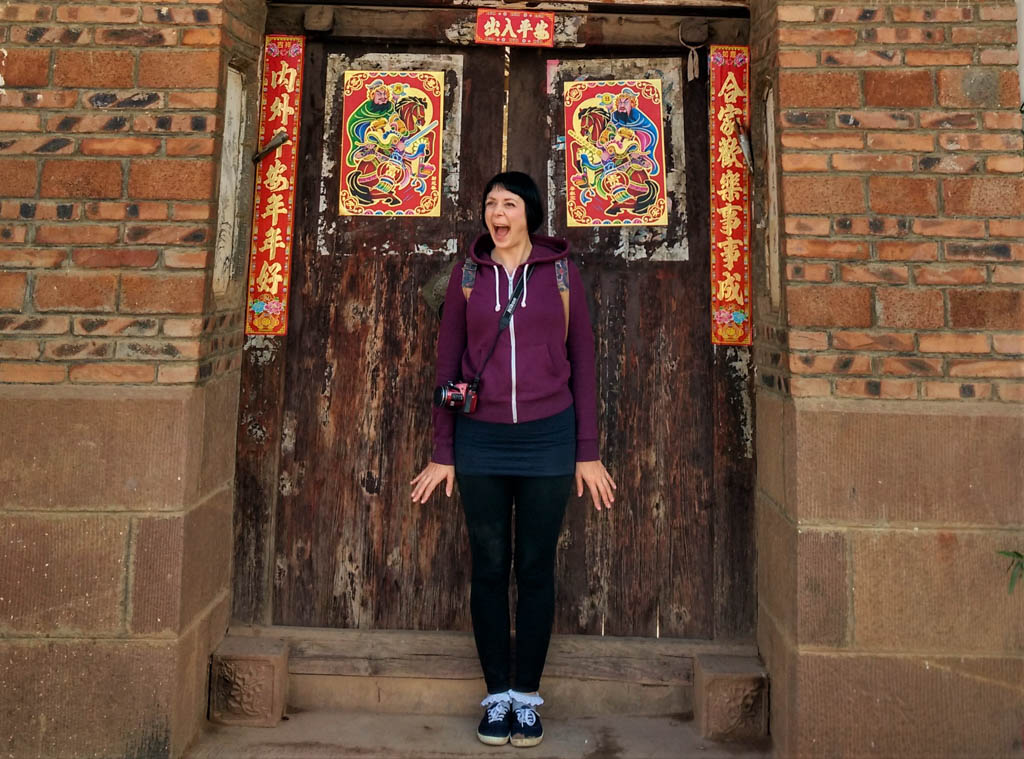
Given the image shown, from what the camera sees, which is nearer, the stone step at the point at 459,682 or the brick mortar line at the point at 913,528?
the brick mortar line at the point at 913,528

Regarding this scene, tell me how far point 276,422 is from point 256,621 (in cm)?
82

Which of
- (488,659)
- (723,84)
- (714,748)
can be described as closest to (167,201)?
(488,659)

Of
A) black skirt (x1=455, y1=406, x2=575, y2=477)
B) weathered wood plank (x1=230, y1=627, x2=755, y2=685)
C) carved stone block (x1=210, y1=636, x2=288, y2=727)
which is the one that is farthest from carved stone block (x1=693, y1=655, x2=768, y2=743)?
carved stone block (x1=210, y1=636, x2=288, y2=727)

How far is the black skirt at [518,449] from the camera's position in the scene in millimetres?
2457

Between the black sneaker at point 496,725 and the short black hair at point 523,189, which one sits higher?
the short black hair at point 523,189

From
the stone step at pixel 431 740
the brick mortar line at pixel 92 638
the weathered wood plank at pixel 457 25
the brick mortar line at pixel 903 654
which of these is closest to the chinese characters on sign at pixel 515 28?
the weathered wood plank at pixel 457 25

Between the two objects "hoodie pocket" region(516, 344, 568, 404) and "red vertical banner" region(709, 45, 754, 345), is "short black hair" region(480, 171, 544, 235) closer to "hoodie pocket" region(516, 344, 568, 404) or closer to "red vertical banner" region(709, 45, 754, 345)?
"hoodie pocket" region(516, 344, 568, 404)

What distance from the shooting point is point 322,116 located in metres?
3.04

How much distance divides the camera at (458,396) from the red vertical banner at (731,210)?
3.65 feet

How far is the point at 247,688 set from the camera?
2.71 metres

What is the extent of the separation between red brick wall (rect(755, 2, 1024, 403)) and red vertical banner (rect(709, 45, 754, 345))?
420 mm

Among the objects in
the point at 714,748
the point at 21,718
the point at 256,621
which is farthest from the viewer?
the point at 256,621

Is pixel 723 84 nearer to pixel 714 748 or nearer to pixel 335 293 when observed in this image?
pixel 335 293

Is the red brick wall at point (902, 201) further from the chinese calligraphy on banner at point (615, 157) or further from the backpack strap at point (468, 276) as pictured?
the backpack strap at point (468, 276)
